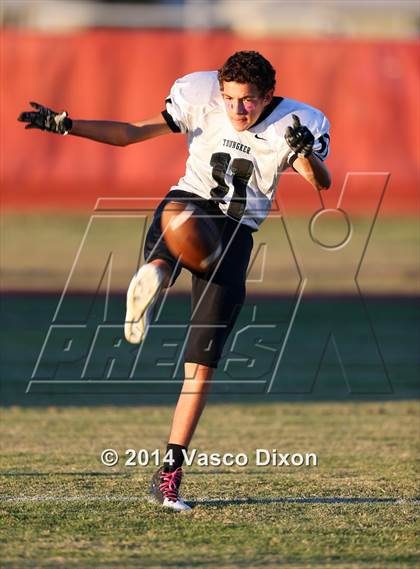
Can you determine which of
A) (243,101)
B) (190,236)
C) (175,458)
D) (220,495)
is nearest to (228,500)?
(220,495)

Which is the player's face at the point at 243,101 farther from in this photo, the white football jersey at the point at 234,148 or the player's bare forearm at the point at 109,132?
the player's bare forearm at the point at 109,132

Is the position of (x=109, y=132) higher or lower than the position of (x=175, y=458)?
higher

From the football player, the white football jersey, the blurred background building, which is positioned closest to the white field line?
the football player

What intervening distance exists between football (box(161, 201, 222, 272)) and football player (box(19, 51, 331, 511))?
0.03m

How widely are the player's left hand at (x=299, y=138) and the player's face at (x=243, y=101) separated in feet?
0.63

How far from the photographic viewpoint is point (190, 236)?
4.85 metres

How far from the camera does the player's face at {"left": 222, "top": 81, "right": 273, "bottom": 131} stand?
4.69 metres

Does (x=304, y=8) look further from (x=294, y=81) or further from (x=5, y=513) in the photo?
(x=5, y=513)

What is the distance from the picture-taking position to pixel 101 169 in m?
11.9

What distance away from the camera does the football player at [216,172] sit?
15.4 feet

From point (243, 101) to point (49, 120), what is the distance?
76cm

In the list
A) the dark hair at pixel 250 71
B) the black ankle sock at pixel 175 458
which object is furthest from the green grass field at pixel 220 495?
the dark hair at pixel 250 71

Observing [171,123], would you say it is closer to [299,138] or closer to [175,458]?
[299,138]

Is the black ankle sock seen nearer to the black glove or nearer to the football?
the football
